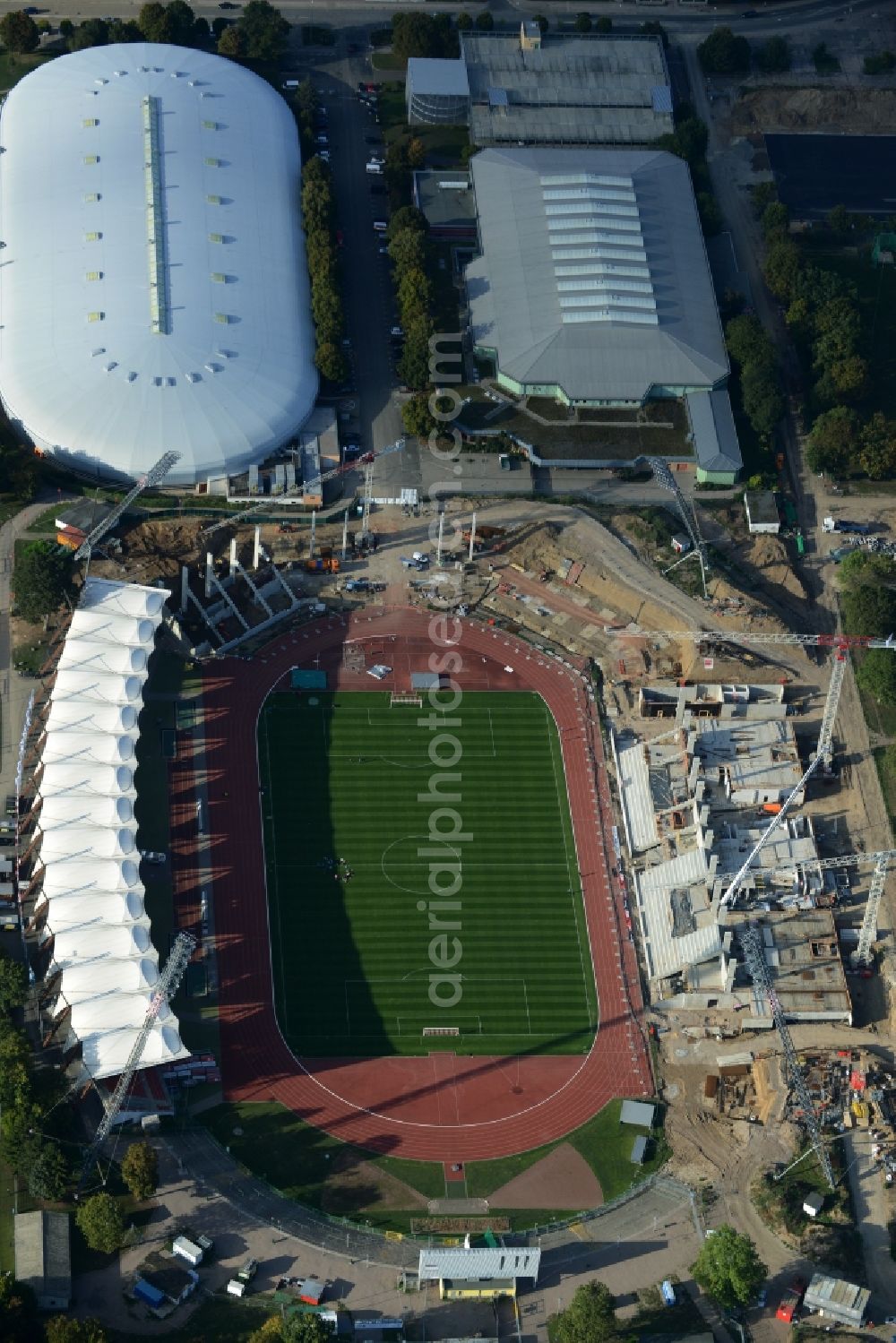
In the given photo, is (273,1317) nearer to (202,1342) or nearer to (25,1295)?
(202,1342)

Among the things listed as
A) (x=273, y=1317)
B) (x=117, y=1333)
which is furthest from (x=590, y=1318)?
(x=117, y=1333)

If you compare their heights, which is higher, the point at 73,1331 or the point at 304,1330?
the point at 73,1331

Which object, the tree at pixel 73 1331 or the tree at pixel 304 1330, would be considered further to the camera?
the tree at pixel 304 1330

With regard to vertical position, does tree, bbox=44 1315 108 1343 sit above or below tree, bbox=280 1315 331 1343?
above

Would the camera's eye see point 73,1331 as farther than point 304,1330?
No

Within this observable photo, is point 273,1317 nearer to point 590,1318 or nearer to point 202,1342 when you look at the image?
point 202,1342

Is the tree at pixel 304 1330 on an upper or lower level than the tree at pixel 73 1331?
lower

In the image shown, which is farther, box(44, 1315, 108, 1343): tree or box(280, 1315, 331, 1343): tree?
box(280, 1315, 331, 1343): tree
